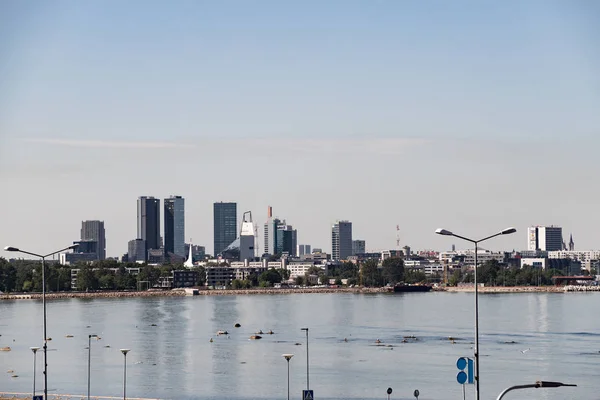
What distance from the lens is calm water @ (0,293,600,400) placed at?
82625 millimetres

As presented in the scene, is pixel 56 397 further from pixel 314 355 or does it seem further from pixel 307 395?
pixel 314 355

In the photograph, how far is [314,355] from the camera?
106500 millimetres

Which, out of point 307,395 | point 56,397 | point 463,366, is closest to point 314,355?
point 56,397

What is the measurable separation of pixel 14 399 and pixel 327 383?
2444 cm

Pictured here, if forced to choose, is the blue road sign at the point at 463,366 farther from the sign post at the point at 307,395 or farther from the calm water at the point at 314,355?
the calm water at the point at 314,355

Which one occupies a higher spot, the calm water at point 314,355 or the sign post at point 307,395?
the sign post at point 307,395

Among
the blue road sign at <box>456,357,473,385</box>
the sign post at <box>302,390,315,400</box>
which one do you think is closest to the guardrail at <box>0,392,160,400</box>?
the sign post at <box>302,390,315,400</box>

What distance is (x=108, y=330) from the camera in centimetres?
14725

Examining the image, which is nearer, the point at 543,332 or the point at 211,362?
the point at 211,362

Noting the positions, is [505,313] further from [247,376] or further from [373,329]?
[247,376]

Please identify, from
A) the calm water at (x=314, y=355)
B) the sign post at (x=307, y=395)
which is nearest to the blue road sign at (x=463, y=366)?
the sign post at (x=307, y=395)

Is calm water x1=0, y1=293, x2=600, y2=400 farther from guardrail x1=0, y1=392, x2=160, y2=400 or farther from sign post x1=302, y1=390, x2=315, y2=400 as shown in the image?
sign post x1=302, y1=390, x2=315, y2=400

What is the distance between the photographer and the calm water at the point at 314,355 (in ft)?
271

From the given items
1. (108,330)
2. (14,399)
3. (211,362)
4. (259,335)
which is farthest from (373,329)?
(14,399)
